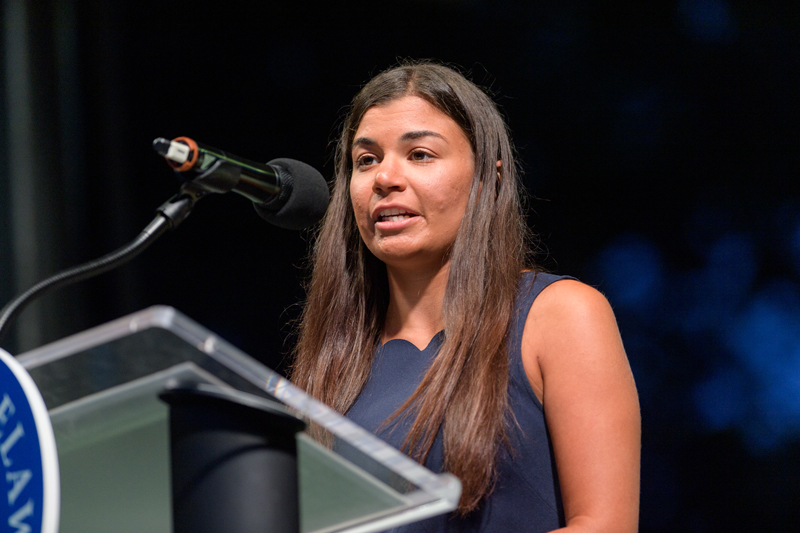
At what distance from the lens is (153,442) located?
679 mm

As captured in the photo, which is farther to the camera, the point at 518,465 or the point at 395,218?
the point at 395,218

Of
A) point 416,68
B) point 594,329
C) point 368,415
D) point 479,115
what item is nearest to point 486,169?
point 479,115

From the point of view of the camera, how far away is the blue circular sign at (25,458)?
0.56 m

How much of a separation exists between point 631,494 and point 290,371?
898 mm

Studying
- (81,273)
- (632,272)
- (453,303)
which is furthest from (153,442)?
(632,272)

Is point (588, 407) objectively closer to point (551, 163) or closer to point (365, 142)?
point (365, 142)

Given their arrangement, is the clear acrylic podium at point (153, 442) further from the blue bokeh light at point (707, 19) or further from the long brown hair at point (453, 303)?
the blue bokeh light at point (707, 19)

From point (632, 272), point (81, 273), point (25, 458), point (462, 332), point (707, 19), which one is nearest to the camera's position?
point (25, 458)

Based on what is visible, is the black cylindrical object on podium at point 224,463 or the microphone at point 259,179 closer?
the black cylindrical object on podium at point 224,463

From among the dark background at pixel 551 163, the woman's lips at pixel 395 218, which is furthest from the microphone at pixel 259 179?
the dark background at pixel 551 163

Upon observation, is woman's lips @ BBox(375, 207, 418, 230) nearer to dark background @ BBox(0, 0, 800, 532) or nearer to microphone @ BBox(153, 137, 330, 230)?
microphone @ BBox(153, 137, 330, 230)

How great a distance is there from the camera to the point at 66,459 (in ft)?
2.26

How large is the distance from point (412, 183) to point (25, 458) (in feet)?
3.30

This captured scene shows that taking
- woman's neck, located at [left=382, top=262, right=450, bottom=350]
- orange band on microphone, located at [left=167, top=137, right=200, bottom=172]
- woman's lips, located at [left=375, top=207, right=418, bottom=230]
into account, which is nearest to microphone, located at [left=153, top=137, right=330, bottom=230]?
orange band on microphone, located at [left=167, top=137, right=200, bottom=172]
